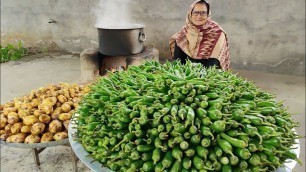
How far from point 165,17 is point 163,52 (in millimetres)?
849

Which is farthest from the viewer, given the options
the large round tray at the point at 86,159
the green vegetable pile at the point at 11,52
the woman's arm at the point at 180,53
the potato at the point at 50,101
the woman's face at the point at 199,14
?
the green vegetable pile at the point at 11,52

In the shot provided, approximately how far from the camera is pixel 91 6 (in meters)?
6.98

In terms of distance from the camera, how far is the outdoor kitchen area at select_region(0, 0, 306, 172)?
1.29 metres

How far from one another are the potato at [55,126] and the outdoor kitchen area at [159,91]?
0.03 feet

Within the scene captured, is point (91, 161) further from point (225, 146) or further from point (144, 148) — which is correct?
point (225, 146)

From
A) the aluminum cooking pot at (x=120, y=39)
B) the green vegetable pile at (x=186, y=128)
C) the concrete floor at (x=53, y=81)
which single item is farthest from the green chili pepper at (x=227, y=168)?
the aluminum cooking pot at (x=120, y=39)

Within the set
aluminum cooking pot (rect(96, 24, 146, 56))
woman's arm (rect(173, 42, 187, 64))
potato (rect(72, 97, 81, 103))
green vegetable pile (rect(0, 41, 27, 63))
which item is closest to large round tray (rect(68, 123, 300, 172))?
potato (rect(72, 97, 81, 103))

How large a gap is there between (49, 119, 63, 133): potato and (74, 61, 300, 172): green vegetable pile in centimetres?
111

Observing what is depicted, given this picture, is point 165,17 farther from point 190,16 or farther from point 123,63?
point 190,16

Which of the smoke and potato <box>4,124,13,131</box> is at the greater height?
the smoke

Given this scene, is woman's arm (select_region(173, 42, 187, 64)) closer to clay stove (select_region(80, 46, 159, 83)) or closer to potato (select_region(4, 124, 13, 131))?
clay stove (select_region(80, 46, 159, 83))

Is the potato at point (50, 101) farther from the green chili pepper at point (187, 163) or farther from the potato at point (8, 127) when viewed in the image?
the green chili pepper at point (187, 163)

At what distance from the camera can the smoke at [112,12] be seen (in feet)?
16.4

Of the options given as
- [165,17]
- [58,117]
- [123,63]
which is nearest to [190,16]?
[123,63]
